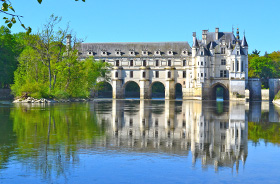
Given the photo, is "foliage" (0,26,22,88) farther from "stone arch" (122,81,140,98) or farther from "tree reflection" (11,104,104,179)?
"tree reflection" (11,104,104,179)

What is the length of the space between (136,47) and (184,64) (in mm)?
12135

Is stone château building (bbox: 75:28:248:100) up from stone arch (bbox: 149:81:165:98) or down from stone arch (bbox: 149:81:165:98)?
up

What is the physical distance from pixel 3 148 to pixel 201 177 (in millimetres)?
6579

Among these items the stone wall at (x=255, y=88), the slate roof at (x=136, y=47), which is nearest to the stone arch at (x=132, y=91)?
the slate roof at (x=136, y=47)

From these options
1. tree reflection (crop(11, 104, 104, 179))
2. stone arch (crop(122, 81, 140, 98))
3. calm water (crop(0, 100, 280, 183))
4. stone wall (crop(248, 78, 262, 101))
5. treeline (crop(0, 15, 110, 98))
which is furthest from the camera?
stone arch (crop(122, 81, 140, 98))

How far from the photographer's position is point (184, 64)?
306 ft

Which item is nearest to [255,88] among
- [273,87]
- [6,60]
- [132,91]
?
[273,87]

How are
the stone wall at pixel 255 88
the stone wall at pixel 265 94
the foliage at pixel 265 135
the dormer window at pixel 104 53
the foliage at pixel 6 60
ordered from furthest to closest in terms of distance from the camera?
the dormer window at pixel 104 53, the stone wall at pixel 265 94, the stone wall at pixel 255 88, the foliage at pixel 6 60, the foliage at pixel 265 135

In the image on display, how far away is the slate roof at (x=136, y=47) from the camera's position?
313 ft

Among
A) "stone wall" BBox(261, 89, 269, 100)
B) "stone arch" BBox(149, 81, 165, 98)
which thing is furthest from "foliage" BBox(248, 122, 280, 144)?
"stone arch" BBox(149, 81, 165, 98)

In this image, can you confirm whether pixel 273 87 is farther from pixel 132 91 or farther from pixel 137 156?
pixel 137 156

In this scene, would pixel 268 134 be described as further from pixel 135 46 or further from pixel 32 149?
pixel 135 46

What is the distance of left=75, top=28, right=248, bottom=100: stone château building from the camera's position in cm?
8088

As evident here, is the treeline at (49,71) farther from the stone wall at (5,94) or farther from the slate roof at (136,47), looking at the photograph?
the slate roof at (136,47)
